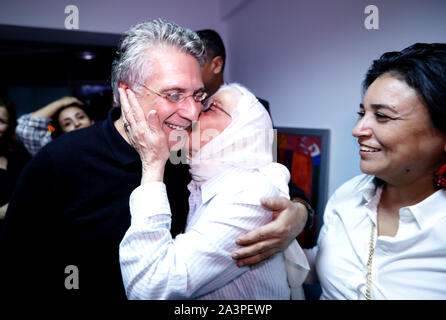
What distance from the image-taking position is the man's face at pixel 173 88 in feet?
3.34

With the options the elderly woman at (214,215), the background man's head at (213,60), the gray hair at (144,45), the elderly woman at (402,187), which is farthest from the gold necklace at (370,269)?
the background man's head at (213,60)

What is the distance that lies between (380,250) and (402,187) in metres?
0.26

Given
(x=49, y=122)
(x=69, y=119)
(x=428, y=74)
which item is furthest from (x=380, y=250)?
(x=49, y=122)

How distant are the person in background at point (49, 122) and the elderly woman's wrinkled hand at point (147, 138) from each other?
193 cm

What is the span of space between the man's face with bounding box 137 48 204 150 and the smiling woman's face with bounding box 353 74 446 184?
641mm

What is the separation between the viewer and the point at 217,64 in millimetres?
2148

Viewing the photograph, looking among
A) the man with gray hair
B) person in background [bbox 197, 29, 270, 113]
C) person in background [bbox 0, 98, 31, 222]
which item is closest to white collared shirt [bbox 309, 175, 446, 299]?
the man with gray hair

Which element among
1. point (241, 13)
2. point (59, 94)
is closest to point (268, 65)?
point (241, 13)

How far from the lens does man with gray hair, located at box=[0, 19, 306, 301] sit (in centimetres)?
103

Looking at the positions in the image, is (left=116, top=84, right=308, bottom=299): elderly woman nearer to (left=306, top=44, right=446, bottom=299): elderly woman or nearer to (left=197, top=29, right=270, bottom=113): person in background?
(left=306, top=44, right=446, bottom=299): elderly woman

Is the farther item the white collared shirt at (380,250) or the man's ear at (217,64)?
the man's ear at (217,64)

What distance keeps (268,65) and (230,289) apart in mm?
1256

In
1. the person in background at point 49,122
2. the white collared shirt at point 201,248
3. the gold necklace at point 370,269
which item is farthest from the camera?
the person in background at point 49,122

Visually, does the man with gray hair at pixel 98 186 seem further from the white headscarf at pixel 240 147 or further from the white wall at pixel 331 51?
the white wall at pixel 331 51
